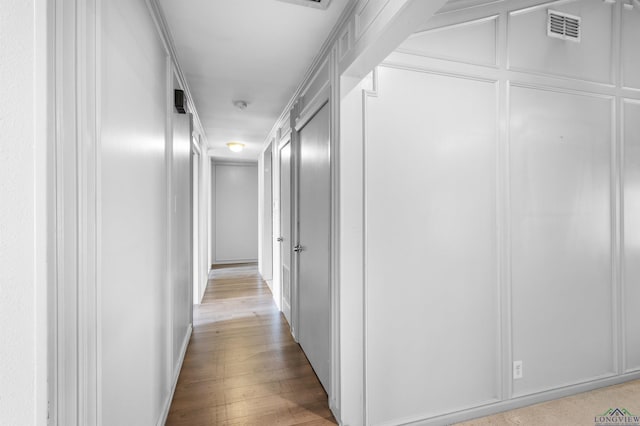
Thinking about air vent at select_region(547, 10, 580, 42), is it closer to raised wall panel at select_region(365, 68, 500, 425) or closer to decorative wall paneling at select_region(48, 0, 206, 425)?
raised wall panel at select_region(365, 68, 500, 425)

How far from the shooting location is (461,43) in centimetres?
181

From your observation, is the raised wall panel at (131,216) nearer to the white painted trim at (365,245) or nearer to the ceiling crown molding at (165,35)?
the ceiling crown molding at (165,35)

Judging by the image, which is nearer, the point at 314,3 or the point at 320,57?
the point at 314,3

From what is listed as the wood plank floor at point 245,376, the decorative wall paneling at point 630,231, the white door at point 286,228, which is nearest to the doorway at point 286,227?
the white door at point 286,228

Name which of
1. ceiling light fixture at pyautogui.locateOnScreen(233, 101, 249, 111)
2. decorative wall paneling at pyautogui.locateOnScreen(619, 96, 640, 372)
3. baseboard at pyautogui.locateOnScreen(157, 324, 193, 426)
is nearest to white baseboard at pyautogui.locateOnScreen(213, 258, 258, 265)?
baseboard at pyautogui.locateOnScreen(157, 324, 193, 426)

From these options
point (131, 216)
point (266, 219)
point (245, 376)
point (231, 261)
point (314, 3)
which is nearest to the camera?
point (131, 216)

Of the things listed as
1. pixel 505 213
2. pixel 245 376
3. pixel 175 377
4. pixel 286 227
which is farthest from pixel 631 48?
pixel 175 377

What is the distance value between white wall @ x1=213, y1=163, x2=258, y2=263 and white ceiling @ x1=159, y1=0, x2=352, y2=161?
11.9ft

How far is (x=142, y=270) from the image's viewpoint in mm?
1369

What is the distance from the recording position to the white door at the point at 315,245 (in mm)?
2020

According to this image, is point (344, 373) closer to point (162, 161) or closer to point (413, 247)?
point (413, 247)

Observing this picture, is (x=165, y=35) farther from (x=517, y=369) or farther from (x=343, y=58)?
(x=517, y=369)

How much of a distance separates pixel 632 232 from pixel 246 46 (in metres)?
3.23
